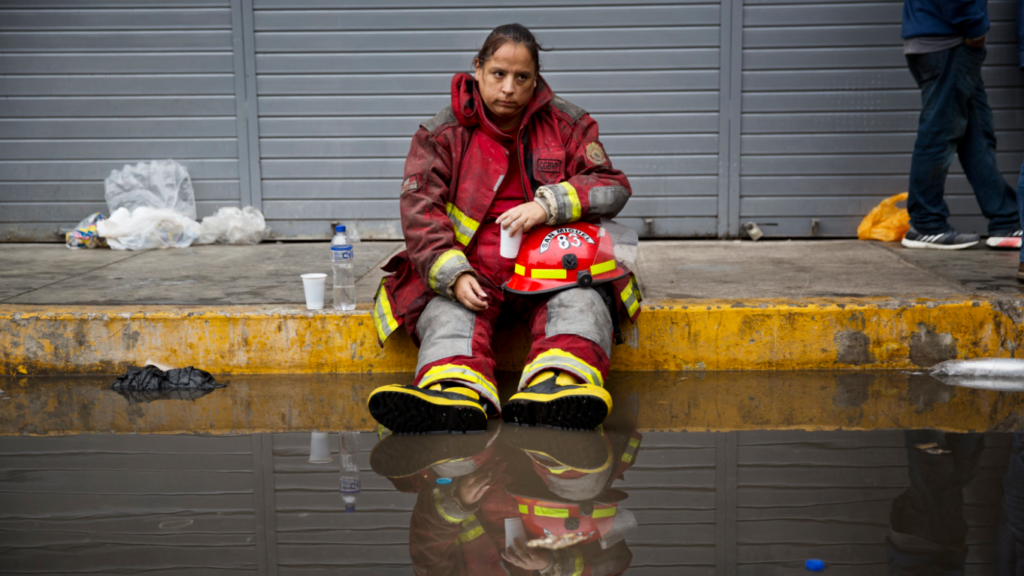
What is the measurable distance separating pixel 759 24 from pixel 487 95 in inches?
143

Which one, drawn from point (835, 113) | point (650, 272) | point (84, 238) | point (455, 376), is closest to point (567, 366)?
point (455, 376)

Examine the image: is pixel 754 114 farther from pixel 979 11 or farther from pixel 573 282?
pixel 573 282

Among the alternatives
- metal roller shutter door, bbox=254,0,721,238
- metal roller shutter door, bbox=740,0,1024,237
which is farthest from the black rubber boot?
metal roller shutter door, bbox=740,0,1024,237

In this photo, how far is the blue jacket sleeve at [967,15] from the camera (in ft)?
15.8

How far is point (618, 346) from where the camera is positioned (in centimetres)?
362

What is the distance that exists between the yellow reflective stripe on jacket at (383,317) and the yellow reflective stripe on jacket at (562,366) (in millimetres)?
718

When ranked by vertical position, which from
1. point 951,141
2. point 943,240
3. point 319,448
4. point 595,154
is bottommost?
point 319,448

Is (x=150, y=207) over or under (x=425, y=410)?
over

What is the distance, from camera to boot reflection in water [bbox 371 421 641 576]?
75.4 inches

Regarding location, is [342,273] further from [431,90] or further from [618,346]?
[431,90]

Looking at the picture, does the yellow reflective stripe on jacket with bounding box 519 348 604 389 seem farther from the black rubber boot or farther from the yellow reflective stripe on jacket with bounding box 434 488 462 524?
the yellow reflective stripe on jacket with bounding box 434 488 462 524

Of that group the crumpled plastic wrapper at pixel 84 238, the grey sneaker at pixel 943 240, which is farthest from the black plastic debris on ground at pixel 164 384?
the grey sneaker at pixel 943 240

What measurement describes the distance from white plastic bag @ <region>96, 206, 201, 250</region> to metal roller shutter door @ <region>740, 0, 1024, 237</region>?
4.23 meters

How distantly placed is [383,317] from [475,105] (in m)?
0.94
